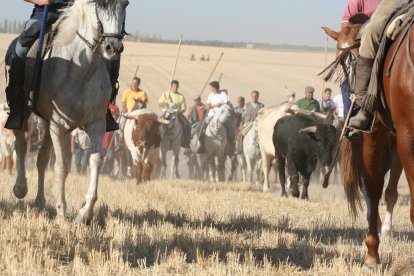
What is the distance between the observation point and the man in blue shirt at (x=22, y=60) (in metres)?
10.2

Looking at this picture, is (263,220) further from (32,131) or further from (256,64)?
(256,64)

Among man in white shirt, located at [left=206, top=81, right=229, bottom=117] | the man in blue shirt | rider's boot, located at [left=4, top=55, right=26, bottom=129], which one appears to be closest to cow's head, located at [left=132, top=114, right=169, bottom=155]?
man in white shirt, located at [left=206, top=81, right=229, bottom=117]

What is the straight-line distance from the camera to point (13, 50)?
416 inches

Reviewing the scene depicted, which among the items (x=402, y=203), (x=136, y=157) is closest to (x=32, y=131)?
(x=136, y=157)

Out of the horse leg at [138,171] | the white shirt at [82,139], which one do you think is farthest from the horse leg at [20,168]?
the white shirt at [82,139]

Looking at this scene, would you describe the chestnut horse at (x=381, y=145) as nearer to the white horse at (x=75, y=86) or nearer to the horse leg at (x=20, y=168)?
the white horse at (x=75, y=86)

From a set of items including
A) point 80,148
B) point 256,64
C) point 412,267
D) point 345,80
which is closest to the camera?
point 412,267

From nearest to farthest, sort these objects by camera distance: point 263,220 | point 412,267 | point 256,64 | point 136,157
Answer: point 412,267, point 263,220, point 136,157, point 256,64

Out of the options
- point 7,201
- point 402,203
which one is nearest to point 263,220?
point 7,201

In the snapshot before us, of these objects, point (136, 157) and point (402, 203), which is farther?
point (136, 157)

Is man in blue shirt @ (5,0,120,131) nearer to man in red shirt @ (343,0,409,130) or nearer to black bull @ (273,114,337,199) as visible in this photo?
man in red shirt @ (343,0,409,130)

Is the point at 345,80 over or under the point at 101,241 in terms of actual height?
over

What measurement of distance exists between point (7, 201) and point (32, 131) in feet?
31.8

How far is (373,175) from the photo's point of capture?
8.23 metres
